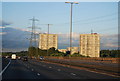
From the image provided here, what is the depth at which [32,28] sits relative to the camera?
10906cm

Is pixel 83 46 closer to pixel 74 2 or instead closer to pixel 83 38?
pixel 83 38

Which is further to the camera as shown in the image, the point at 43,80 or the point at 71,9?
the point at 71,9

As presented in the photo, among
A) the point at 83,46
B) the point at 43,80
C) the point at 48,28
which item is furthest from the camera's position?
the point at 83,46

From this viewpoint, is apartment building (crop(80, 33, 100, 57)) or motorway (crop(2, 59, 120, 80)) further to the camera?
apartment building (crop(80, 33, 100, 57))

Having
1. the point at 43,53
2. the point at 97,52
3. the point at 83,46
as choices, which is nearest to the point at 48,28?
the point at 97,52

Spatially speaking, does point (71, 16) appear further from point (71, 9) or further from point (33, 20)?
point (33, 20)

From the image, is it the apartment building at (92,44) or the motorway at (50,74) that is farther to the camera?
the apartment building at (92,44)

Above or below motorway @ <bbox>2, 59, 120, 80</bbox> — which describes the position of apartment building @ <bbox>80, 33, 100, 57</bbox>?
above

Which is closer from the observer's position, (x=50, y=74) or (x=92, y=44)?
(x=50, y=74)

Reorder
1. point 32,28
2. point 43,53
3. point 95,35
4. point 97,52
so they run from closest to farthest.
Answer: point 32,28
point 97,52
point 95,35
point 43,53

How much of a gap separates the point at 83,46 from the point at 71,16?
124566 millimetres

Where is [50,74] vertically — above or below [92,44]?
below

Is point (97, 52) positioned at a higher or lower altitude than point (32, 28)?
lower

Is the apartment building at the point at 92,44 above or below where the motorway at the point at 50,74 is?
above
